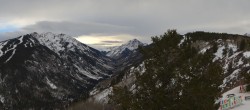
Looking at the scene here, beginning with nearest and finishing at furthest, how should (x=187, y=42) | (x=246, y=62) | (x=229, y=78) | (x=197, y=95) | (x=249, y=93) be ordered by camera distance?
(x=197, y=95) < (x=187, y=42) < (x=249, y=93) < (x=229, y=78) < (x=246, y=62)

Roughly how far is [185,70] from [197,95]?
1.64 meters

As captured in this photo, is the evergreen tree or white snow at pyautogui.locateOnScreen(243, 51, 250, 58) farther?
white snow at pyautogui.locateOnScreen(243, 51, 250, 58)

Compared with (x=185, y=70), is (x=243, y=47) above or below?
below

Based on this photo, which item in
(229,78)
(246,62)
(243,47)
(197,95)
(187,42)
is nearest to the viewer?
(197,95)

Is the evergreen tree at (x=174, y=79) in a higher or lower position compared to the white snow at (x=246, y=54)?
higher

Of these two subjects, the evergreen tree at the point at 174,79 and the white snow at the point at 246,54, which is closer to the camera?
the evergreen tree at the point at 174,79

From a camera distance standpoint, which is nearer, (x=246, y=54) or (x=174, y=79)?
(x=174, y=79)

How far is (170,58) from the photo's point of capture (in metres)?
23.9

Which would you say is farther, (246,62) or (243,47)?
(243,47)

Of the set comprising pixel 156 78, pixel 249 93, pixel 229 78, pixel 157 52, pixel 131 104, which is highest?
pixel 157 52

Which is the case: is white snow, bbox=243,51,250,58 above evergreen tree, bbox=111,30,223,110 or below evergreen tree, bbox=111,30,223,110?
below

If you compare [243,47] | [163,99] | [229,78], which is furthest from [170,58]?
[243,47]

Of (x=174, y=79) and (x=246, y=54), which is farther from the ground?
(x=174, y=79)

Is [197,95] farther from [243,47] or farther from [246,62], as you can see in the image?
[243,47]
